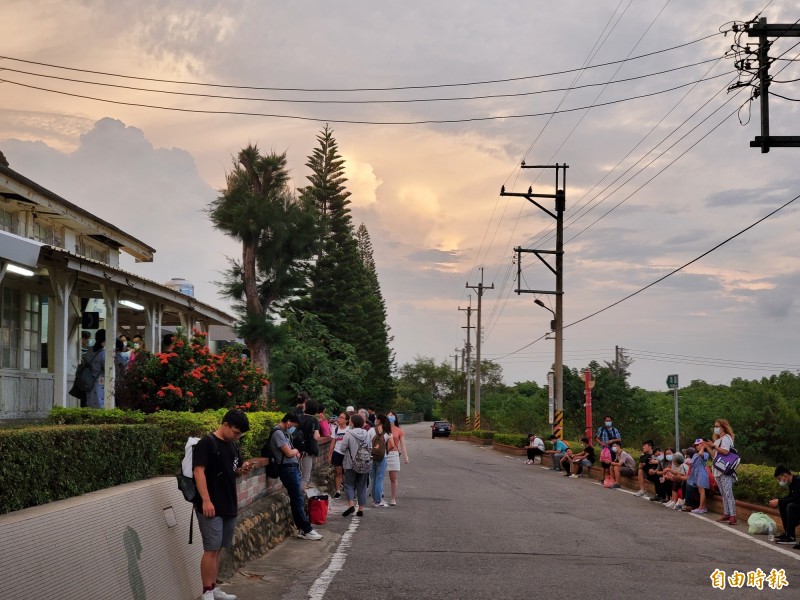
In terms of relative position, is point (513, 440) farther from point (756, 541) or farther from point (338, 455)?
point (756, 541)

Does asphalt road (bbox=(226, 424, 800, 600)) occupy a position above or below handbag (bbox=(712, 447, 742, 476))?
below

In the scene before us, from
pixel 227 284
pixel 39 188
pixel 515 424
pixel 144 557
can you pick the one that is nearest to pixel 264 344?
pixel 227 284

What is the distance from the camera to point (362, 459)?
53.7 ft

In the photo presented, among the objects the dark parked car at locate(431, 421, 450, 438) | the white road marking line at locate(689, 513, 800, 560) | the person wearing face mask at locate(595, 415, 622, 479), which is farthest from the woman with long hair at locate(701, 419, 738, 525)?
the dark parked car at locate(431, 421, 450, 438)

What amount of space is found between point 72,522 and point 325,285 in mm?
52921

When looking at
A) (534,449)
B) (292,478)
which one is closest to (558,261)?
(534,449)

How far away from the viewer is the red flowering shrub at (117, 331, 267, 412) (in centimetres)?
1431

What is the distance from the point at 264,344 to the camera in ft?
110

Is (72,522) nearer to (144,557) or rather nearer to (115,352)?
(144,557)

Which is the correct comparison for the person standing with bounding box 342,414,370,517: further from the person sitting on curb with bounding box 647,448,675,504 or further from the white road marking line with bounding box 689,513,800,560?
the person sitting on curb with bounding box 647,448,675,504

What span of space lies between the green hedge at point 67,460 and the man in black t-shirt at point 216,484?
0.85 meters

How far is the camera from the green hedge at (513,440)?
4283cm

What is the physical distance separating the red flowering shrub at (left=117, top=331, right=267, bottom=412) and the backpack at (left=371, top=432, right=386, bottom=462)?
8.24 ft

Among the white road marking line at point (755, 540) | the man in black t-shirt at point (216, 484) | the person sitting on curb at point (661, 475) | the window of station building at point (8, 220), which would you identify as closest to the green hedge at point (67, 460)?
the man in black t-shirt at point (216, 484)
